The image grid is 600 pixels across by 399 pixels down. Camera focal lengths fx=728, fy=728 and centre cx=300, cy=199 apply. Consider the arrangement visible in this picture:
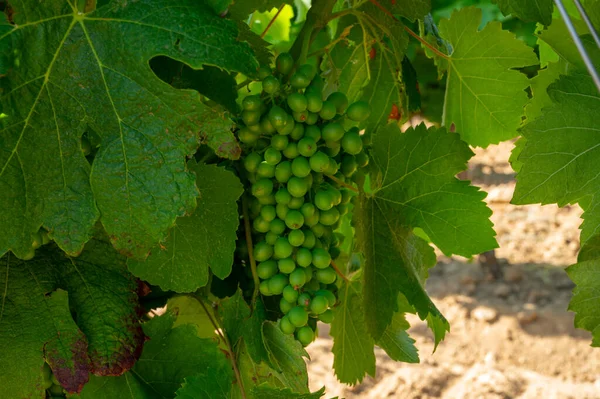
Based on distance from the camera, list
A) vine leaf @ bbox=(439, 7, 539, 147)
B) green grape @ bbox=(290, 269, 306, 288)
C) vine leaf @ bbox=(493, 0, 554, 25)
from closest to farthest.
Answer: vine leaf @ bbox=(493, 0, 554, 25), green grape @ bbox=(290, 269, 306, 288), vine leaf @ bbox=(439, 7, 539, 147)

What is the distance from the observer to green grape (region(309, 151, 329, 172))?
970 millimetres

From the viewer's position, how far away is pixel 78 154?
81cm

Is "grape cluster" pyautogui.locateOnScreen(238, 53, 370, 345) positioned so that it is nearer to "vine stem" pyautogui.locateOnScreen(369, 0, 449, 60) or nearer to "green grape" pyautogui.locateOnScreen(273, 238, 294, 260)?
"green grape" pyautogui.locateOnScreen(273, 238, 294, 260)

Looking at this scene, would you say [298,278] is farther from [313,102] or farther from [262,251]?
[313,102]

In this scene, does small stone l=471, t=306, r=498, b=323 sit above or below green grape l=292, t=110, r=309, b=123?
below

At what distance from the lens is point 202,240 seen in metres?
0.97

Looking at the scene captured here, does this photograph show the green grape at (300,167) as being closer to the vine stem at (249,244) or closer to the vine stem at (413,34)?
the vine stem at (249,244)

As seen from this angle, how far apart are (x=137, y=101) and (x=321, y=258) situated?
35 centimetres

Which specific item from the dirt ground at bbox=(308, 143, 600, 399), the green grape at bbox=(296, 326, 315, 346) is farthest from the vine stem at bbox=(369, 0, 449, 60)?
the dirt ground at bbox=(308, 143, 600, 399)

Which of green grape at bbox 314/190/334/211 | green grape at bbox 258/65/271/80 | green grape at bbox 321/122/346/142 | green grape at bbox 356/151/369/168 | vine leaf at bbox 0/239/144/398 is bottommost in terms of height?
vine leaf at bbox 0/239/144/398

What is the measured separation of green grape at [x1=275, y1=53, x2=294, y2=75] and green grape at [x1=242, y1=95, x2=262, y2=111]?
74 millimetres

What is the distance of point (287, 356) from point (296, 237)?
16 cm

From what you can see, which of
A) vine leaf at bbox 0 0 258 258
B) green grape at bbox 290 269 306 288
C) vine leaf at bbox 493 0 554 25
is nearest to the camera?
vine leaf at bbox 0 0 258 258

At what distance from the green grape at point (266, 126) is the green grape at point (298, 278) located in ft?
0.64
